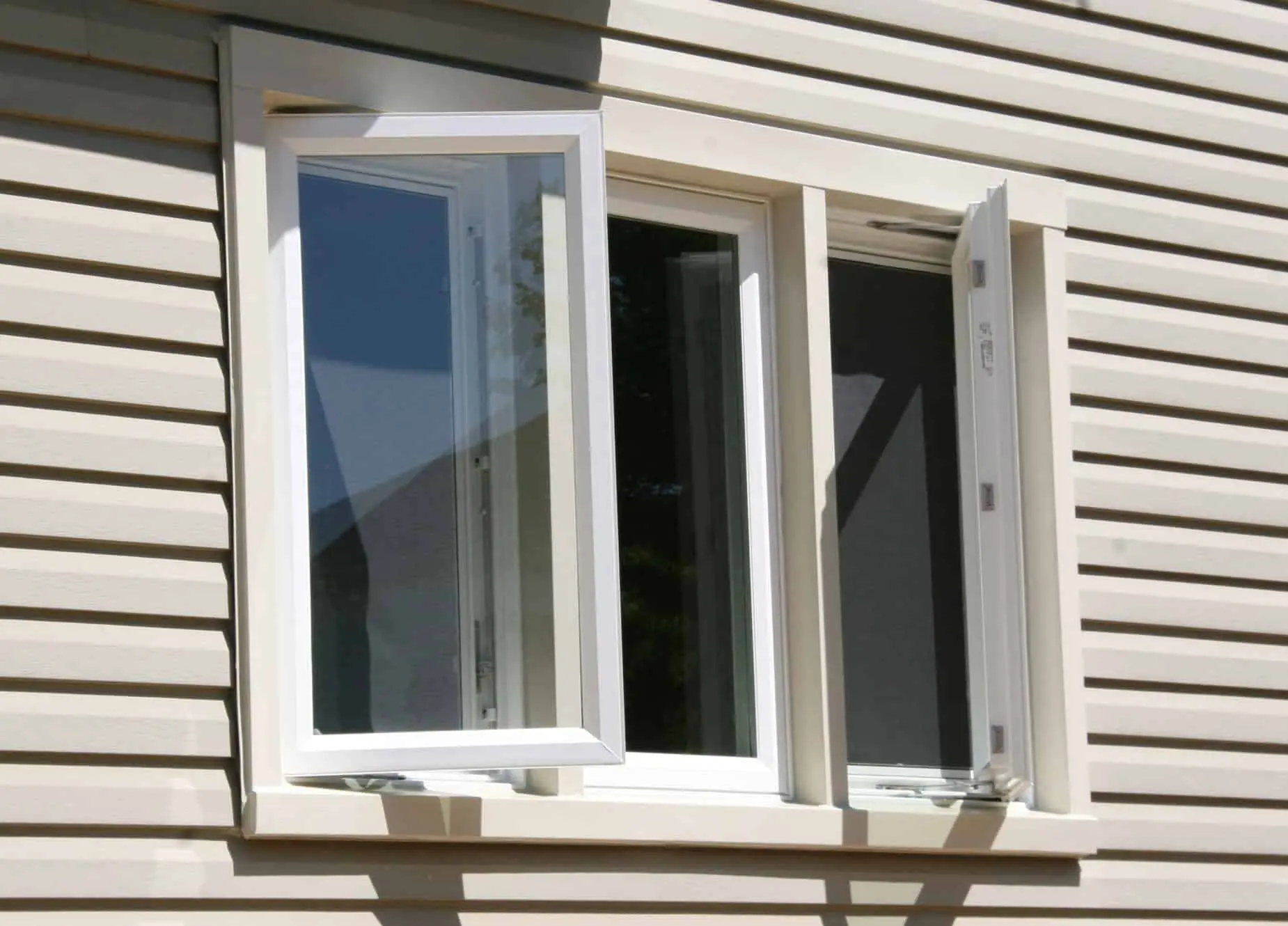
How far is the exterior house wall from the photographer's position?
11.6ft

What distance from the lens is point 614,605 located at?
12.2 ft

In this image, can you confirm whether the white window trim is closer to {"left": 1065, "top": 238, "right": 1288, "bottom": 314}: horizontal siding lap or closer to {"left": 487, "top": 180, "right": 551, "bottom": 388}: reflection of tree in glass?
{"left": 1065, "top": 238, "right": 1288, "bottom": 314}: horizontal siding lap

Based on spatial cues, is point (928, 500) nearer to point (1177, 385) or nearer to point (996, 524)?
point (996, 524)

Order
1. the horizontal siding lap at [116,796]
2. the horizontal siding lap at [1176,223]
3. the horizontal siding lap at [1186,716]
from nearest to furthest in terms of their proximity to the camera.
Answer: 1. the horizontal siding lap at [116,796]
2. the horizontal siding lap at [1186,716]
3. the horizontal siding lap at [1176,223]

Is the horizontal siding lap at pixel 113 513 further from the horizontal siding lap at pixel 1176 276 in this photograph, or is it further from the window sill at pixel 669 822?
the horizontal siding lap at pixel 1176 276

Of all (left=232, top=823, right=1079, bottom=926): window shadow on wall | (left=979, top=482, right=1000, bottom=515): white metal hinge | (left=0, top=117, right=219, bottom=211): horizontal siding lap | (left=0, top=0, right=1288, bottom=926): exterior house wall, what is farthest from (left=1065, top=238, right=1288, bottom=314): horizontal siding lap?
(left=0, top=117, right=219, bottom=211): horizontal siding lap

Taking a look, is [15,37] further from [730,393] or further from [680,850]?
[680,850]

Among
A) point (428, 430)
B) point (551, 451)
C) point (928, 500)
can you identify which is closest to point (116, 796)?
→ point (428, 430)

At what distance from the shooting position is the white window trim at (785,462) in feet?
12.0

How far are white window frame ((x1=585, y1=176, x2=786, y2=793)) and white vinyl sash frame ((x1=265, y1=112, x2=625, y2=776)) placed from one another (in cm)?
52

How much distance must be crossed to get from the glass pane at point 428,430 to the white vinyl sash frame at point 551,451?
0.03 m

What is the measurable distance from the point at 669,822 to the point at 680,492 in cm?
78

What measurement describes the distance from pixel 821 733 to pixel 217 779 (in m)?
1.39

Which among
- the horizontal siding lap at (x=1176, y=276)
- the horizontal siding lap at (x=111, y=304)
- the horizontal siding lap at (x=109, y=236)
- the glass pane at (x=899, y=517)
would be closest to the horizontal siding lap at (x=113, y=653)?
the horizontal siding lap at (x=111, y=304)
